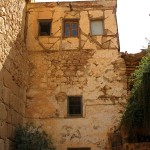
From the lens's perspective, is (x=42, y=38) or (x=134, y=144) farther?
(x=42, y=38)

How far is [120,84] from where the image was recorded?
12.4 metres

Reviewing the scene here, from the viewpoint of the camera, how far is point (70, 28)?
13.3 metres

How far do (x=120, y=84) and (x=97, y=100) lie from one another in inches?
42.6

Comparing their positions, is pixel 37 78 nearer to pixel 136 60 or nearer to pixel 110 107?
pixel 110 107

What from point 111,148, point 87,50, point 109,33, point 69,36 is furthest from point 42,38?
point 111,148

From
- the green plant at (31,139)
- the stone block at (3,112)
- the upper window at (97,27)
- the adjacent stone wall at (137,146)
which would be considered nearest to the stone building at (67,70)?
the upper window at (97,27)

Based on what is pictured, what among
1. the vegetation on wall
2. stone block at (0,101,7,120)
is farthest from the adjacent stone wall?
stone block at (0,101,7,120)

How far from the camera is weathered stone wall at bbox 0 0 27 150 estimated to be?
9.77 m

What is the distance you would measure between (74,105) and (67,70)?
54.4 inches

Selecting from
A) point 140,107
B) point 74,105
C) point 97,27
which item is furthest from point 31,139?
point 97,27

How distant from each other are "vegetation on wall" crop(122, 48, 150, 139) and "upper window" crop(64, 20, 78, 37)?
404cm

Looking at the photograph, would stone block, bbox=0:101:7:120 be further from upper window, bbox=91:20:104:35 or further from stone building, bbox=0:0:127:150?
upper window, bbox=91:20:104:35

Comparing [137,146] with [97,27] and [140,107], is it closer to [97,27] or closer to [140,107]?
[140,107]

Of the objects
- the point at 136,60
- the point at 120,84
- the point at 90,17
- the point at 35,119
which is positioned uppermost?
the point at 90,17
